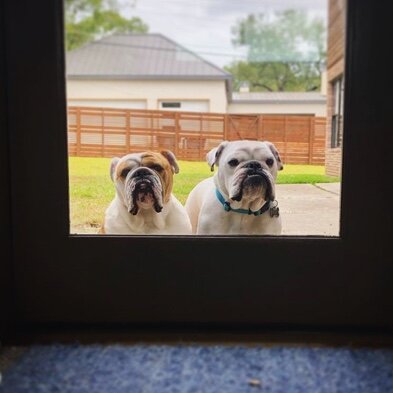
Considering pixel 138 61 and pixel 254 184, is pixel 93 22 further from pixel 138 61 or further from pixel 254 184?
pixel 254 184

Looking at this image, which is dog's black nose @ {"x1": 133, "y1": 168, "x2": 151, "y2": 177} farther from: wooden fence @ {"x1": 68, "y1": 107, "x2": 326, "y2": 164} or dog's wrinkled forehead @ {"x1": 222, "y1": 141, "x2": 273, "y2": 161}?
dog's wrinkled forehead @ {"x1": 222, "y1": 141, "x2": 273, "y2": 161}

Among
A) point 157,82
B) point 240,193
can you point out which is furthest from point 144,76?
point 240,193

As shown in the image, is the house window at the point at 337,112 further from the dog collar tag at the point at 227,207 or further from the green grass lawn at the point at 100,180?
the dog collar tag at the point at 227,207

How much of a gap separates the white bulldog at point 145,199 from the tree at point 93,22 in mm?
318

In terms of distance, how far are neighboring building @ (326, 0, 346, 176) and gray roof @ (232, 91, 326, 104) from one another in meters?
0.03

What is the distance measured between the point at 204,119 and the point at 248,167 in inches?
6.8

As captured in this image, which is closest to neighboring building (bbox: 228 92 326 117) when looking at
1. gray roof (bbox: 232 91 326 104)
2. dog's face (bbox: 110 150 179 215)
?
gray roof (bbox: 232 91 326 104)

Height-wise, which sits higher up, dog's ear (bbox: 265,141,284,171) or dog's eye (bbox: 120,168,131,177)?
dog's ear (bbox: 265,141,284,171)

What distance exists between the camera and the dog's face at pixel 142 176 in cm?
130

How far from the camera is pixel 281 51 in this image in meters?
1.27

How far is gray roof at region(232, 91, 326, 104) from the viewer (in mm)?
1264
